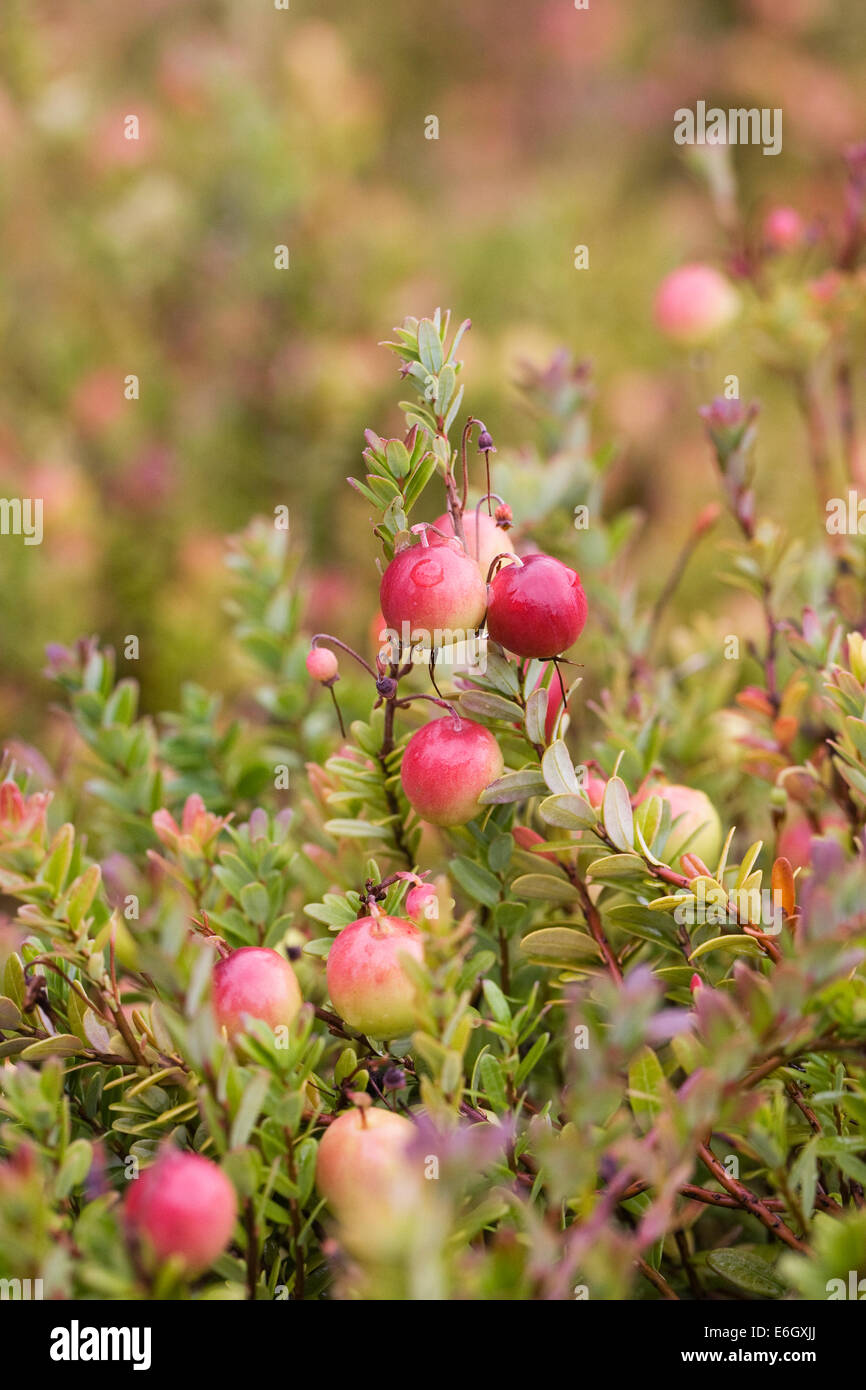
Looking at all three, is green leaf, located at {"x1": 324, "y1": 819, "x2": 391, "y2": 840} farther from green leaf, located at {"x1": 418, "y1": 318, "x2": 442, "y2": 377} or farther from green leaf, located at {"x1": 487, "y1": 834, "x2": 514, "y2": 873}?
green leaf, located at {"x1": 418, "y1": 318, "x2": 442, "y2": 377}

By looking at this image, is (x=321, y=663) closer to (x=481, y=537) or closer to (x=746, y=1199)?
(x=481, y=537)

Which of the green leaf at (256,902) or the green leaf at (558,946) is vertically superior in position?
the green leaf at (256,902)

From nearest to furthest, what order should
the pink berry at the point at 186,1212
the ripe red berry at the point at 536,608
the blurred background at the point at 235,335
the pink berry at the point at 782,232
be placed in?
the pink berry at the point at 186,1212, the ripe red berry at the point at 536,608, the pink berry at the point at 782,232, the blurred background at the point at 235,335

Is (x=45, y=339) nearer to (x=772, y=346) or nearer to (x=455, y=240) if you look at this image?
(x=455, y=240)

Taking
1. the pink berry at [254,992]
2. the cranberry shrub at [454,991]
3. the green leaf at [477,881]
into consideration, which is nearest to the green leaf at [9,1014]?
the cranberry shrub at [454,991]

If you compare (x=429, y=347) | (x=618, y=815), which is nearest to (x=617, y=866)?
(x=618, y=815)

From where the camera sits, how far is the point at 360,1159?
392 millimetres

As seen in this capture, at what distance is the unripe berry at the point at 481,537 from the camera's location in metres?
0.50

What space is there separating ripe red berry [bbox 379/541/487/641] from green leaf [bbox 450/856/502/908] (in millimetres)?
126

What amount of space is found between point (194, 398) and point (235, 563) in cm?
83

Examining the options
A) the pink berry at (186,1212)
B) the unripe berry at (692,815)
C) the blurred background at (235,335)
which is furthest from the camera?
the blurred background at (235,335)

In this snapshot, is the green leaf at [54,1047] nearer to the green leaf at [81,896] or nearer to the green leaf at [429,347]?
the green leaf at [81,896]

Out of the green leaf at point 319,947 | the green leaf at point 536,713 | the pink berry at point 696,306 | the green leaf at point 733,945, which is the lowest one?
the green leaf at point 733,945

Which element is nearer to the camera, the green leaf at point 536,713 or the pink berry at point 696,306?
the green leaf at point 536,713
